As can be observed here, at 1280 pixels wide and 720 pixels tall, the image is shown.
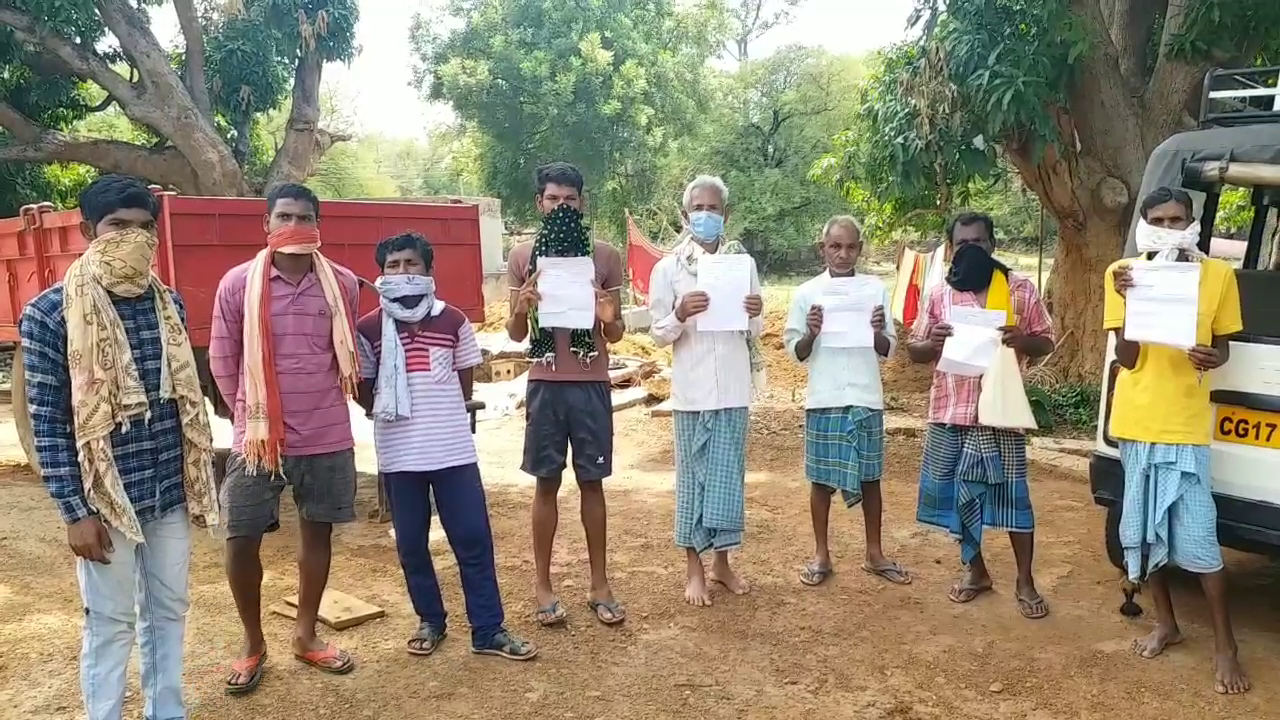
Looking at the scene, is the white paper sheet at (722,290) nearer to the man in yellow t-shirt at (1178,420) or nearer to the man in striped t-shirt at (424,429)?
the man in striped t-shirt at (424,429)

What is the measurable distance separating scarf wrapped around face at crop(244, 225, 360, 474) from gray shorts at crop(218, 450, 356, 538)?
7 cm

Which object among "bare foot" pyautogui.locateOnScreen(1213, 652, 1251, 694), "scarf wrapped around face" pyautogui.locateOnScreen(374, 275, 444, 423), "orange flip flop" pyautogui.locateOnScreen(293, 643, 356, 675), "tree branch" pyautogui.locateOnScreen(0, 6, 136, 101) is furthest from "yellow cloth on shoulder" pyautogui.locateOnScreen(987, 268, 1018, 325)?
"tree branch" pyautogui.locateOnScreen(0, 6, 136, 101)

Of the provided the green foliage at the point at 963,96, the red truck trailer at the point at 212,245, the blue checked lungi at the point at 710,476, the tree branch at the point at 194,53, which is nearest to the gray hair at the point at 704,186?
the blue checked lungi at the point at 710,476

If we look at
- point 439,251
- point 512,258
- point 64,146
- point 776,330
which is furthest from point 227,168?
point 512,258

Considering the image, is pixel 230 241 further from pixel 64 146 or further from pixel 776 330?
pixel 64 146

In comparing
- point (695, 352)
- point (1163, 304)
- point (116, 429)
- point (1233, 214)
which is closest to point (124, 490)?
point (116, 429)

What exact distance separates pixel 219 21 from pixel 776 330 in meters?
12.2

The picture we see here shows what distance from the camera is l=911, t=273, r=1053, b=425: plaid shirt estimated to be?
3945 millimetres

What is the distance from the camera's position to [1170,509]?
338 centimetres

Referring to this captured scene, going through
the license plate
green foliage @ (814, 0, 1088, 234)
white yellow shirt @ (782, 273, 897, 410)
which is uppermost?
green foliage @ (814, 0, 1088, 234)

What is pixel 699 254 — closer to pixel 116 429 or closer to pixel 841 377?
pixel 841 377

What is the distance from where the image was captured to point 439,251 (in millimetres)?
6059

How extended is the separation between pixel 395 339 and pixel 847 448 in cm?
204

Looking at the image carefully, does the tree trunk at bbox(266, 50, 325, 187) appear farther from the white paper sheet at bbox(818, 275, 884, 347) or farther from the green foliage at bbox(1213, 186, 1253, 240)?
the white paper sheet at bbox(818, 275, 884, 347)
